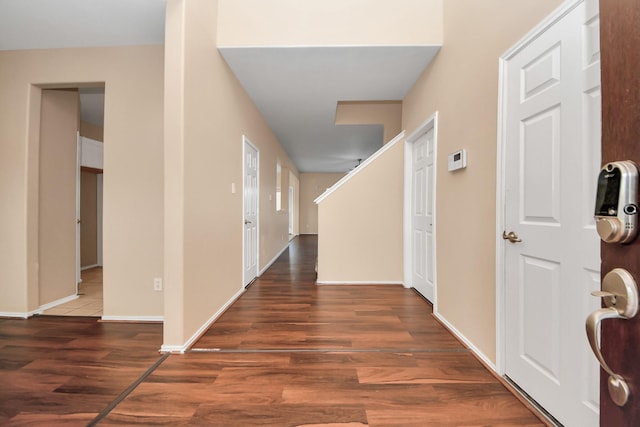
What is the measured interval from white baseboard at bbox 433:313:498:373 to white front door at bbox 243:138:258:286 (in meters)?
2.30

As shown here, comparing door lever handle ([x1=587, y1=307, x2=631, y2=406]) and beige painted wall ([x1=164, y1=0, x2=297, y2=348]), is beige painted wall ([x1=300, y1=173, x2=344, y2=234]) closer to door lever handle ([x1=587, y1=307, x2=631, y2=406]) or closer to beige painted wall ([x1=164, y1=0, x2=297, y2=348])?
beige painted wall ([x1=164, y1=0, x2=297, y2=348])

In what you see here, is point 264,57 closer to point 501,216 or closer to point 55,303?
point 501,216

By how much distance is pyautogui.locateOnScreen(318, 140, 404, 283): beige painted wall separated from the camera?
12.8ft

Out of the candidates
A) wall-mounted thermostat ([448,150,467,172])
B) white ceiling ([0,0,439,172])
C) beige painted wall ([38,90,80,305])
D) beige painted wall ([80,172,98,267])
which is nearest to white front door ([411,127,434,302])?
wall-mounted thermostat ([448,150,467,172])

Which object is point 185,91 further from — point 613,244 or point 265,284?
point 265,284

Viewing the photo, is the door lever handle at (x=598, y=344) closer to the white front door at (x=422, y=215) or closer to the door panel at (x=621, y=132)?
the door panel at (x=621, y=132)

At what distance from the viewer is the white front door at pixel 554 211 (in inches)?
48.1

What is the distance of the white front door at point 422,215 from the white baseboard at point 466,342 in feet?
1.77

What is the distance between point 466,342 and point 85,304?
3.71m

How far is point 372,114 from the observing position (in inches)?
188

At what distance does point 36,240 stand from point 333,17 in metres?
3.53

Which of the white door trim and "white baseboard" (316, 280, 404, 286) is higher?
the white door trim

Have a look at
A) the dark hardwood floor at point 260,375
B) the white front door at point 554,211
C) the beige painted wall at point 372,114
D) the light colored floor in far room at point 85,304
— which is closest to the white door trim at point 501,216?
the white front door at point 554,211

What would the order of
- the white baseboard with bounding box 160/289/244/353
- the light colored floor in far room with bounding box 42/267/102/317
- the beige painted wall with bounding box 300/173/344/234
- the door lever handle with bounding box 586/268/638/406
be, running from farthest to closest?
the beige painted wall with bounding box 300/173/344/234, the light colored floor in far room with bounding box 42/267/102/317, the white baseboard with bounding box 160/289/244/353, the door lever handle with bounding box 586/268/638/406
